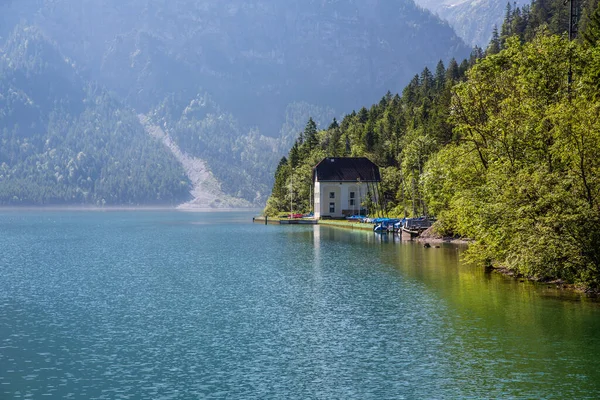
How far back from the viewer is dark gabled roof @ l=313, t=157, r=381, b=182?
515ft

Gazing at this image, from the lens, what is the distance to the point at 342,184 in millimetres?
157625

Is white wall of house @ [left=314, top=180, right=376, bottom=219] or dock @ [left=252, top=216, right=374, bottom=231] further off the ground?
white wall of house @ [left=314, top=180, right=376, bottom=219]

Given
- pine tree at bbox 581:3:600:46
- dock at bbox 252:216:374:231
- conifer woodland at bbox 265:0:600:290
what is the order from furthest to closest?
dock at bbox 252:216:374:231
pine tree at bbox 581:3:600:46
conifer woodland at bbox 265:0:600:290

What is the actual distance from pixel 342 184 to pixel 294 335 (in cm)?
12535

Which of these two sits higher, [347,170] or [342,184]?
[347,170]

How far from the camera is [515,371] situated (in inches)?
1025

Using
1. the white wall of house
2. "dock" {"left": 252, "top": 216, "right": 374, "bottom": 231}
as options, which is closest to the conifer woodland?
"dock" {"left": 252, "top": 216, "right": 374, "bottom": 231}

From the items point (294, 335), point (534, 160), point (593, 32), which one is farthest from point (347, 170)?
point (294, 335)

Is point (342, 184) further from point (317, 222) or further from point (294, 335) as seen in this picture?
point (294, 335)

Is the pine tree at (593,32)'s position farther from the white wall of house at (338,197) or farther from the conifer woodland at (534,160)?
the white wall of house at (338,197)

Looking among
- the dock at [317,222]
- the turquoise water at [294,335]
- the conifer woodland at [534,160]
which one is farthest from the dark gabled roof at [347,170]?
the turquoise water at [294,335]

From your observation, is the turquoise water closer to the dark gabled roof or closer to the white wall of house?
the dark gabled roof

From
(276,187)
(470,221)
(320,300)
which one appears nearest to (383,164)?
(276,187)

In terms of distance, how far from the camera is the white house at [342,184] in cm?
15712
